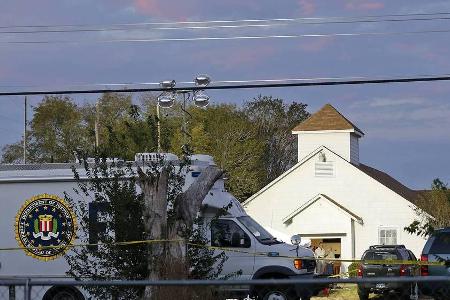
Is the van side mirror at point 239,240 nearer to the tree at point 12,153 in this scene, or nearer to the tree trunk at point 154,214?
the tree trunk at point 154,214

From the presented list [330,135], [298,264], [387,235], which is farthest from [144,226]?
[330,135]

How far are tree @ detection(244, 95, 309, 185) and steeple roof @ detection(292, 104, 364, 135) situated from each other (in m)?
12.8

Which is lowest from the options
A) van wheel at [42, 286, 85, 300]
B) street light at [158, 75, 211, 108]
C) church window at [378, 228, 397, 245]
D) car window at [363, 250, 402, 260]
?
van wheel at [42, 286, 85, 300]

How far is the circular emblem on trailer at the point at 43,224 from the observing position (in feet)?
63.0

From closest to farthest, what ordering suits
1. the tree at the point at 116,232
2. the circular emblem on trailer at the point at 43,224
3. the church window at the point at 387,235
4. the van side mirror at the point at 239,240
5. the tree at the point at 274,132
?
the tree at the point at 116,232 < the circular emblem on trailer at the point at 43,224 < the van side mirror at the point at 239,240 < the church window at the point at 387,235 < the tree at the point at 274,132

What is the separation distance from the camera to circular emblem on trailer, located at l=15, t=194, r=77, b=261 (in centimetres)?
1919

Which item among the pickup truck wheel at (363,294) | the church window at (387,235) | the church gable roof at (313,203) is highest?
the church gable roof at (313,203)

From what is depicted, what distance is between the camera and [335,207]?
149 feet

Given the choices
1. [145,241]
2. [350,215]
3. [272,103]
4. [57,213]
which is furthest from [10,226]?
[272,103]

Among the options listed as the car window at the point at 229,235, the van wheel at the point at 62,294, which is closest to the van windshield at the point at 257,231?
the car window at the point at 229,235

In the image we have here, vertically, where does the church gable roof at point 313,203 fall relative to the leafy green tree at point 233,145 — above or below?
below

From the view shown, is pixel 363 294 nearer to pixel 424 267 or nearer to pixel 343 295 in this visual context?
pixel 343 295

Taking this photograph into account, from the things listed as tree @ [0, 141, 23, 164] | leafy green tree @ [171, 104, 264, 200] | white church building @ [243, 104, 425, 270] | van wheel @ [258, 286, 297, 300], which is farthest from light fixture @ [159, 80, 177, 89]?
tree @ [0, 141, 23, 164]

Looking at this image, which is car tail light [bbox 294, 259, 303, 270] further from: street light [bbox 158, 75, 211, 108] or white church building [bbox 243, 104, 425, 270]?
white church building [bbox 243, 104, 425, 270]
